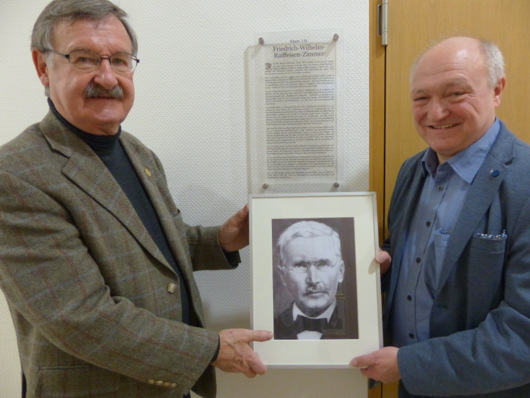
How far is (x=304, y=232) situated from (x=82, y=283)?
2.05ft

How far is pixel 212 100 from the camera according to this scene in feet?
4.62

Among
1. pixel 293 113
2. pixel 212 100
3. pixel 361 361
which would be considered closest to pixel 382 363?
pixel 361 361

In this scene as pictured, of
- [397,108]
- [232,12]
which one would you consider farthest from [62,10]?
[397,108]

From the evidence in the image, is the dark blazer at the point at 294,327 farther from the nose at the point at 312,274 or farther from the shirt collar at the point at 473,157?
the shirt collar at the point at 473,157

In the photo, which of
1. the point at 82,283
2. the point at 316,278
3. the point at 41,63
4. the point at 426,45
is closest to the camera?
the point at 82,283

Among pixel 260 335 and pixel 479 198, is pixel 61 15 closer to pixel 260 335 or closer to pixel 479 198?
pixel 260 335

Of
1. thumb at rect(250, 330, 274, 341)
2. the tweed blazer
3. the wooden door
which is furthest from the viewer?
the wooden door

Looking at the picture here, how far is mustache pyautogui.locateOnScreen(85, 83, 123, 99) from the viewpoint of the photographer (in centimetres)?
97

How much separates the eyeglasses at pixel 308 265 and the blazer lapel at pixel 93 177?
390 millimetres

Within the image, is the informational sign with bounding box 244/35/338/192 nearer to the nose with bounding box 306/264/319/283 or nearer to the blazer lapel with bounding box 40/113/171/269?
the nose with bounding box 306/264/319/283

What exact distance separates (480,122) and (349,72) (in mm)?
509

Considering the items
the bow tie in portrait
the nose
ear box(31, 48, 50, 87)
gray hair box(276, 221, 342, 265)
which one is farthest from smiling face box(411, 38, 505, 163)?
ear box(31, 48, 50, 87)

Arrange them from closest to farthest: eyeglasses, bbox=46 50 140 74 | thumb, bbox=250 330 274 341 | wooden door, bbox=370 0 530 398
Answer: eyeglasses, bbox=46 50 140 74, thumb, bbox=250 330 274 341, wooden door, bbox=370 0 530 398

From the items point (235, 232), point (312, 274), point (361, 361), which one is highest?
point (235, 232)
